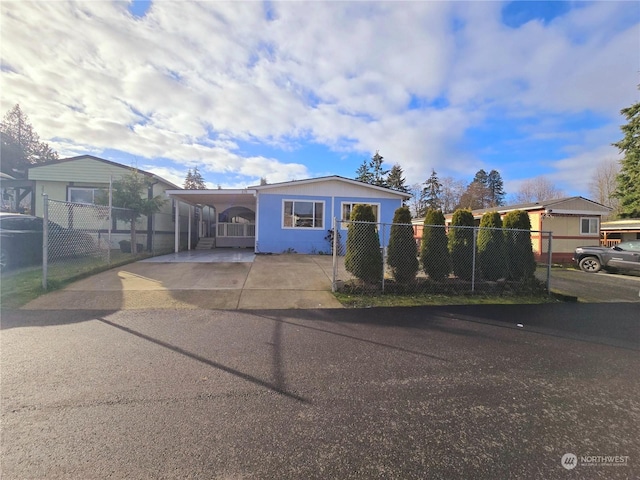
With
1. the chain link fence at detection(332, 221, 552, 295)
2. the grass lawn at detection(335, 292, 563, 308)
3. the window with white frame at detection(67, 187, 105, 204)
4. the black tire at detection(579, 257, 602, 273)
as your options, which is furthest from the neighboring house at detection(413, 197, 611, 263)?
the window with white frame at detection(67, 187, 105, 204)

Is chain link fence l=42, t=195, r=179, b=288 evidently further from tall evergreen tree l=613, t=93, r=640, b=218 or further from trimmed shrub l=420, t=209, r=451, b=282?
tall evergreen tree l=613, t=93, r=640, b=218

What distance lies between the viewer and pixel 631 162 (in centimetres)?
1941

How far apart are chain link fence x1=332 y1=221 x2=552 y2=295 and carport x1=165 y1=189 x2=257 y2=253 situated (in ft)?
26.1

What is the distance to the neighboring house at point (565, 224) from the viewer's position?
14.8m

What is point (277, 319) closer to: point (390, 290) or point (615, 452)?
point (390, 290)

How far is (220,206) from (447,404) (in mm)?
17406

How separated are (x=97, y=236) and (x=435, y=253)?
45.0 ft

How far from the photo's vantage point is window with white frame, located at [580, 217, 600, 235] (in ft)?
50.5

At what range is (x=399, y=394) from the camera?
2.84 m

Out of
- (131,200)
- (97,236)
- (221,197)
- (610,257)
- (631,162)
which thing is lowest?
(610,257)

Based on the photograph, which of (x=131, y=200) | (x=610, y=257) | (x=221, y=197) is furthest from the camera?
(x=221, y=197)

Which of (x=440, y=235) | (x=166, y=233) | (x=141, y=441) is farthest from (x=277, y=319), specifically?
(x=166, y=233)

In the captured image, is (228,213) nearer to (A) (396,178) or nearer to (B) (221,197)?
(B) (221,197)

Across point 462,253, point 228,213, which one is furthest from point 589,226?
point 228,213
